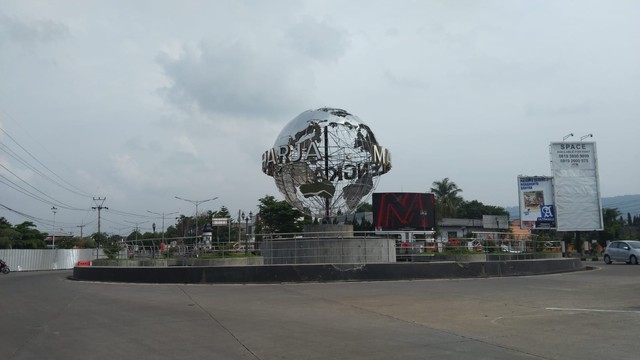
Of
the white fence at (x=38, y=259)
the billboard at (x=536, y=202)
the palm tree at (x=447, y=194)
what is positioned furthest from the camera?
the palm tree at (x=447, y=194)

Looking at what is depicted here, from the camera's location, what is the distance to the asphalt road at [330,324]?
22.6 ft

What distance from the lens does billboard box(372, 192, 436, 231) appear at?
39.7 meters

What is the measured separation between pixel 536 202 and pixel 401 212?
10.4 meters

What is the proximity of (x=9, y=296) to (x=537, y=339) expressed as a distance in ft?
49.0

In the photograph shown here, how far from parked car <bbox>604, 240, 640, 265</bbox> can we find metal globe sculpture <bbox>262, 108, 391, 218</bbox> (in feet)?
58.0

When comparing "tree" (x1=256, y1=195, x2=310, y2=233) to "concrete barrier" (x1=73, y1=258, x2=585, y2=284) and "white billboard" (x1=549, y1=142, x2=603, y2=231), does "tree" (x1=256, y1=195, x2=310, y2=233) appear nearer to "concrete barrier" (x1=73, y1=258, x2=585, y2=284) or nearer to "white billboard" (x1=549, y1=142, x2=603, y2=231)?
"white billboard" (x1=549, y1=142, x2=603, y2=231)

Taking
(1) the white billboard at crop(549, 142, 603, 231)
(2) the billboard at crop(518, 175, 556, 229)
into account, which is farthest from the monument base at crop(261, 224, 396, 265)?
(2) the billboard at crop(518, 175, 556, 229)

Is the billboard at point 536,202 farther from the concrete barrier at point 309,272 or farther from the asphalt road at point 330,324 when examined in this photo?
the asphalt road at point 330,324

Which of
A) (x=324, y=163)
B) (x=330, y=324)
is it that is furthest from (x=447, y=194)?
(x=330, y=324)

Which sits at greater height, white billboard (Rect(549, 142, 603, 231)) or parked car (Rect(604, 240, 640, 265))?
white billboard (Rect(549, 142, 603, 231))

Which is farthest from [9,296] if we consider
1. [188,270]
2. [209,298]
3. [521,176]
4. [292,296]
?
[521,176]

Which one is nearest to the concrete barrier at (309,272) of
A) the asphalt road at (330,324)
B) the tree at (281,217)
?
the asphalt road at (330,324)

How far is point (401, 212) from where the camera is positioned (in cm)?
4006

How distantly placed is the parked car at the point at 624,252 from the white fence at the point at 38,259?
140 feet
